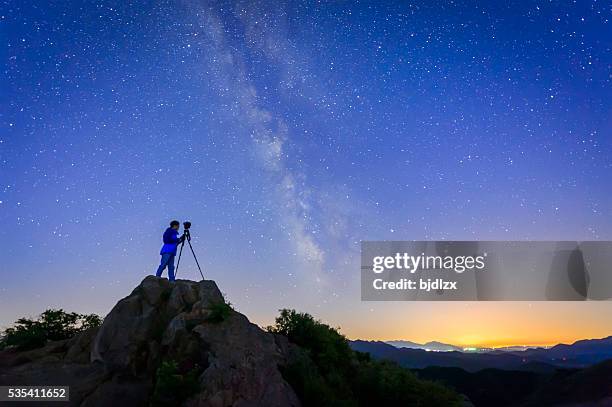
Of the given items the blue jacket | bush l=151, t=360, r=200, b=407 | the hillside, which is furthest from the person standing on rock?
bush l=151, t=360, r=200, b=407

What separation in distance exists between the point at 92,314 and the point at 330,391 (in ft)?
40.9

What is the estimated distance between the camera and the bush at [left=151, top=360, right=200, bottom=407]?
13312 millimetres

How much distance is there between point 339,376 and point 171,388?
650 centimetres

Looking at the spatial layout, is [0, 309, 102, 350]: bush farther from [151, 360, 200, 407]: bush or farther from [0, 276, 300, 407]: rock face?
[151, 360, 200, 407]: bush

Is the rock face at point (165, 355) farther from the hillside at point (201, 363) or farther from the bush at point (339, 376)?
the bush at point (339, 376)

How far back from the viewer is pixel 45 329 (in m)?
20.3

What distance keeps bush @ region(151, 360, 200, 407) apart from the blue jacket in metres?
5.98

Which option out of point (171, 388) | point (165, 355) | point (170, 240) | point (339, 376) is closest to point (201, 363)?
point (171, 388)

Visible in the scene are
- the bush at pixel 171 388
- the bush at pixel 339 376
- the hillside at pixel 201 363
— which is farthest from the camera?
the bush at pixel 339 376

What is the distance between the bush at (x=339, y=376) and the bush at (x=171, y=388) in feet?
11.7

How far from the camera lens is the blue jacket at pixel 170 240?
18625mm

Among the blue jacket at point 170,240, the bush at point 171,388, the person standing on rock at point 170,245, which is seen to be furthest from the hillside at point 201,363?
the blue jacket at point 170,240

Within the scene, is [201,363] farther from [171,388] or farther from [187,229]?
[187,229]

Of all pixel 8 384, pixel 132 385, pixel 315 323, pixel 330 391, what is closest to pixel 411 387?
pixel 330 391
